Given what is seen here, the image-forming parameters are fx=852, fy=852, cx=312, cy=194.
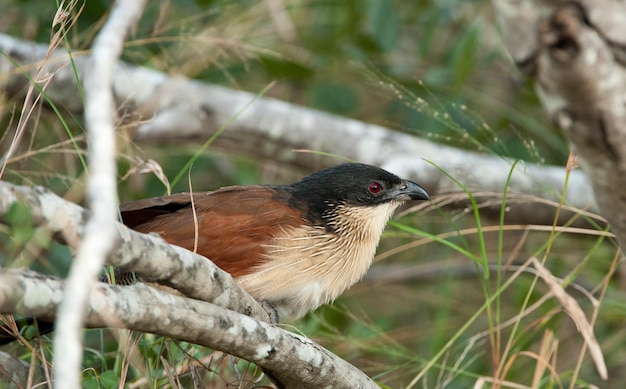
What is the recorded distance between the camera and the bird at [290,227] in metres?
3.24

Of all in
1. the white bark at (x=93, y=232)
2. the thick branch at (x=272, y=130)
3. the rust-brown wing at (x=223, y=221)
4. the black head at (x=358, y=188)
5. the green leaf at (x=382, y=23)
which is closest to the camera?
the white bark at (x=93, y=232)

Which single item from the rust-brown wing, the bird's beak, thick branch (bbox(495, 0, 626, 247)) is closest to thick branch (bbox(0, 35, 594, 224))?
the bird's beak

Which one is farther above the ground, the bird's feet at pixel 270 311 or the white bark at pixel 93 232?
the white bark at pixel 93 232

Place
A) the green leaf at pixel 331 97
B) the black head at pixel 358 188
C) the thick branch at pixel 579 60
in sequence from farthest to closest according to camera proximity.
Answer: the green leaf at pixel 331 97 → the black head at pixel 358 188 → the thick branch at pixel 579 60

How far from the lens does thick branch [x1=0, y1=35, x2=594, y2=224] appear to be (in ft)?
15.8

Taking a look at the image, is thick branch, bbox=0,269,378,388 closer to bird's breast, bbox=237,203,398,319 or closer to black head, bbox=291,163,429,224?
bird's breast, bbox=237,203,398,319

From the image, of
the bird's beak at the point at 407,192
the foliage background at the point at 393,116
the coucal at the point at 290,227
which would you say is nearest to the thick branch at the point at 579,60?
the coucal at the point at 290,227

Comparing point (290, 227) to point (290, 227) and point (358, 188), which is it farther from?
point (358, 188)

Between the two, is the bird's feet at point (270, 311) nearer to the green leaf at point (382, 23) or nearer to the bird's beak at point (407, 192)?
the bird's beak at point (407, 192)

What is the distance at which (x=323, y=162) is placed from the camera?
523cm

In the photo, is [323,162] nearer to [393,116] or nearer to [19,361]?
[393,116]

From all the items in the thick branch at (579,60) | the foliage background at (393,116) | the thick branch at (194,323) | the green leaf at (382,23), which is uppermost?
the thick branch at (579,60)

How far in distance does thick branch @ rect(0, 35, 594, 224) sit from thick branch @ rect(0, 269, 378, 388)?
7.61 feet

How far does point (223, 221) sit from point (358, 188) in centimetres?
75
